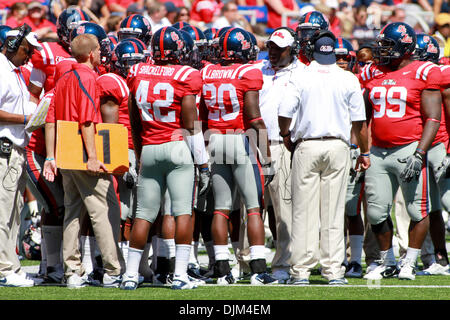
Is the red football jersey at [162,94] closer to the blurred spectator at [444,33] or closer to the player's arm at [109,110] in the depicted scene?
the player's arm at [109,110]

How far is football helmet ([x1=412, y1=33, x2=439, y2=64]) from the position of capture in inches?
359

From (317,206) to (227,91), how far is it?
1.27 m

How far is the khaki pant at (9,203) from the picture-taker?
7.50 meters

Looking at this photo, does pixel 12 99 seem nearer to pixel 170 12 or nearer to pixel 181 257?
pixel 181 257

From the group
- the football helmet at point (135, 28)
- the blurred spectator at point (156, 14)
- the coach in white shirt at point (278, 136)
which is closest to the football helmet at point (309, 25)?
the coach in white shirt at point (278, 136)

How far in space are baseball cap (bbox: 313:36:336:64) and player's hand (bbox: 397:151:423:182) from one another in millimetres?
1158

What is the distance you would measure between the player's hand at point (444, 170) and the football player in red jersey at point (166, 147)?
2.64 meters

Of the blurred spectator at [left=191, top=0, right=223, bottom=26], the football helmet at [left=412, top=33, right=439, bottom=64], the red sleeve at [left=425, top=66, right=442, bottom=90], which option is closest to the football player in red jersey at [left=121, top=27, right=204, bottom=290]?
the red sleeve at [left=425, top=66, right=442, bottom=90]

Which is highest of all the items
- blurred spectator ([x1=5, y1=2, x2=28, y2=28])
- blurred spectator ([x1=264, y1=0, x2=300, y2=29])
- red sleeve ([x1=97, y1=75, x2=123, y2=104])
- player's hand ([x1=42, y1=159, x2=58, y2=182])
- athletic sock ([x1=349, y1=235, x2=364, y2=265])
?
blurred spectator ([x1=264, y1=0, x2=300, y2=29])

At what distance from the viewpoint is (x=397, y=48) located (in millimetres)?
8250

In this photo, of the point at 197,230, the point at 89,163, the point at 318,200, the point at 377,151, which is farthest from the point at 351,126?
the point at 89,163

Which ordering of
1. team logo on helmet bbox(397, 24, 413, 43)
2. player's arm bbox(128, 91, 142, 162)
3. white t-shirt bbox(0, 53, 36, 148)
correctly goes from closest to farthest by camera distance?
player's arm bbox(128, 91, 142, 162), white t-shirt bbox(0, 53, 36, 148), team logo on helmet bbox(397, 24, 413, 43)

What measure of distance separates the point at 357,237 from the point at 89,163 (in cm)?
293

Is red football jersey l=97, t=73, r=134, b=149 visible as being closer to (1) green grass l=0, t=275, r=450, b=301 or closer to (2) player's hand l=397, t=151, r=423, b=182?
(1) green grass l=0, t=275, r=450, b=301
